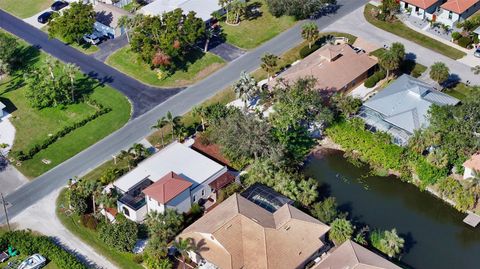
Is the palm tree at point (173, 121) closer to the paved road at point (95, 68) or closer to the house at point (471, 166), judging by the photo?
the paved road at point (95, 68)

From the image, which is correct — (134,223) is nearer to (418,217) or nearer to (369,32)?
(418,217)

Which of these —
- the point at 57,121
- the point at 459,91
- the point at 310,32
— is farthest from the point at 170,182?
the point at 459,91

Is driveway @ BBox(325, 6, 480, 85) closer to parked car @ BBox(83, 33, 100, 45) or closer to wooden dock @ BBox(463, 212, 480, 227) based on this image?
wooden dock @ BBox(463, 212, 480, 227)

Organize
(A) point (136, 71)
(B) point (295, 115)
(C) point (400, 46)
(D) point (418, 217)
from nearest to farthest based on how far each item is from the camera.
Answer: (D) point (418, 217) < (B) point (295, 115) < (C) point (400, 46) < (A) point (136, 71)

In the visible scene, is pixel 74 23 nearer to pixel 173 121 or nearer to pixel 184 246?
pixel 173 121

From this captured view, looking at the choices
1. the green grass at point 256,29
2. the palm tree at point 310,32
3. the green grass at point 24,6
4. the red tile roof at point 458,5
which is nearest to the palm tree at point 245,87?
the palm tree at point 310,32

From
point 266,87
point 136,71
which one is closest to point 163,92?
point 136,71

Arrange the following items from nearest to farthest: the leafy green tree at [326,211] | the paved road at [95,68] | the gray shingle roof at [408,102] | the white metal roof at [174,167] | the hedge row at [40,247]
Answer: the hedge row at [40,247] < the leafy green tree at [326,211] < the white metal roof at [174,167] < the gray shingle roof at [408,102] < the paved road at [95,68]
